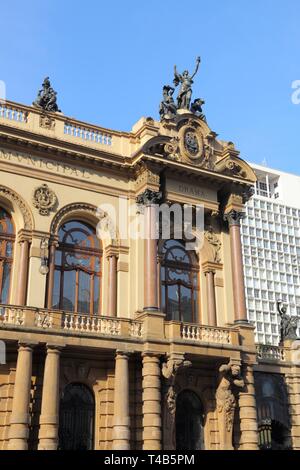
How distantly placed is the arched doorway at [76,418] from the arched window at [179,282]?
17.1 feet

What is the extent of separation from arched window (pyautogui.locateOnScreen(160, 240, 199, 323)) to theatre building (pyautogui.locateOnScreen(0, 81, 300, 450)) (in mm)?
57

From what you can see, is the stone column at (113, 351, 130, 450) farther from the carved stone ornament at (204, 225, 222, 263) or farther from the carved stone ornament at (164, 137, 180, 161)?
the carved stone ornament at (164, 137, 180, 161)

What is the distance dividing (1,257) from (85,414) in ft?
22.5

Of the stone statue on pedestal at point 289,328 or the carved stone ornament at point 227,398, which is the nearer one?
the carved stone ornament at point 227,398

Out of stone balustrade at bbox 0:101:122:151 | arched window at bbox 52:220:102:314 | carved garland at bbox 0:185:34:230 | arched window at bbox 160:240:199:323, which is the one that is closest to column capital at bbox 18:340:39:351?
arched window at bbox 52:220:102:314

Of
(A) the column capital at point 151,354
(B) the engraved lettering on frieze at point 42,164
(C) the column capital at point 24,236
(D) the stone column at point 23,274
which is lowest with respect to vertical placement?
(A) the column capital at point 151,354

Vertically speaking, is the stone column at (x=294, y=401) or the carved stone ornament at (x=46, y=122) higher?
the carved stone ornament at (x=46, y=122)

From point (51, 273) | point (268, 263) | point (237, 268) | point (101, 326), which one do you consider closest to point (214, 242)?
point (237, 268)

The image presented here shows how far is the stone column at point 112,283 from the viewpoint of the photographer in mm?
24750

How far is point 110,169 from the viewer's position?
26.6 meters

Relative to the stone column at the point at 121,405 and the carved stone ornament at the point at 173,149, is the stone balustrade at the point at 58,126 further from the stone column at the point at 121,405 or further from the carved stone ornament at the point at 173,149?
the stone column at the point at 121,405

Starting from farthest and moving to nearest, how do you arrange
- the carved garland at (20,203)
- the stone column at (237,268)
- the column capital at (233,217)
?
1. the column capital at (233,217)
2. the stone column at (237,268)
3. the carved garland at (20,203)

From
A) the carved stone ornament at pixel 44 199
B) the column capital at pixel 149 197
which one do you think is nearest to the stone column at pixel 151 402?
the column capital at pixel 149 197

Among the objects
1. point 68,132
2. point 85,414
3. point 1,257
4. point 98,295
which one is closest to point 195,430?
point 85,414
